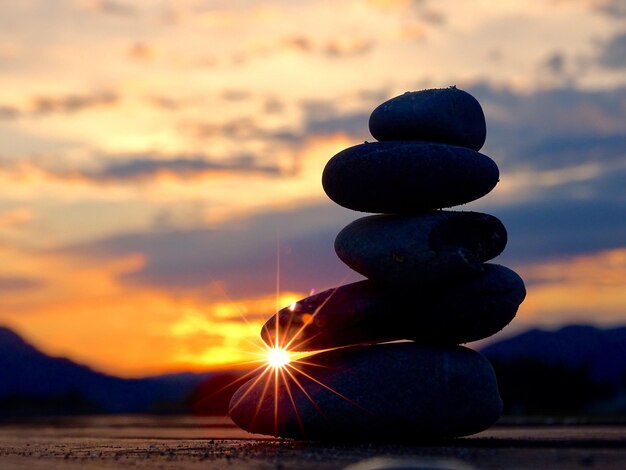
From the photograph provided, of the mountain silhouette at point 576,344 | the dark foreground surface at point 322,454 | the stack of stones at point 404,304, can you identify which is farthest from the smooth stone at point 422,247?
the mountain silhouette at point 576,344

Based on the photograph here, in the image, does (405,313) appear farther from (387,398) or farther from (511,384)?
(511,384)

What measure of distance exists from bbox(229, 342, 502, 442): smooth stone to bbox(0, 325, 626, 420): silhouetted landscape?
2094 cm

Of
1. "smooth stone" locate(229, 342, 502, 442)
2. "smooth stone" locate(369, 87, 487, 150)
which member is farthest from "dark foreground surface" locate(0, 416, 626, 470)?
"smooth stone" locate(369, 87, 487, 150)

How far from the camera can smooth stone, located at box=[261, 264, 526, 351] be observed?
22688 millimetres

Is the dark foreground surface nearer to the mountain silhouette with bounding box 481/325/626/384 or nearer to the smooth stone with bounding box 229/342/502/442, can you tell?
the smooth stone with bounding box 229/342/502/442

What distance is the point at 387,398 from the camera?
2217 centimetres

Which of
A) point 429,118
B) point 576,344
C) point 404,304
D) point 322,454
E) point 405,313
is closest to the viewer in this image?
point 322,454

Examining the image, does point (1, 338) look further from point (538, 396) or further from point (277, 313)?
point (277, 313)

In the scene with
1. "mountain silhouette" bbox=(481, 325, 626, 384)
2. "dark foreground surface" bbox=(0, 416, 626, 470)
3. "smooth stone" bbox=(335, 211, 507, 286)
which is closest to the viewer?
"dark foreground surface" bbox=(0, 416, 626, 470)

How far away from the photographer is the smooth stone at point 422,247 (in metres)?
22.0

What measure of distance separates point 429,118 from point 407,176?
6.14 feet

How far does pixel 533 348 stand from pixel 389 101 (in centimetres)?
10468

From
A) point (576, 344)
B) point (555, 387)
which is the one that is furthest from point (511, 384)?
point (576, 344)

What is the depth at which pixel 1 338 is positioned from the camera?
169500mm
